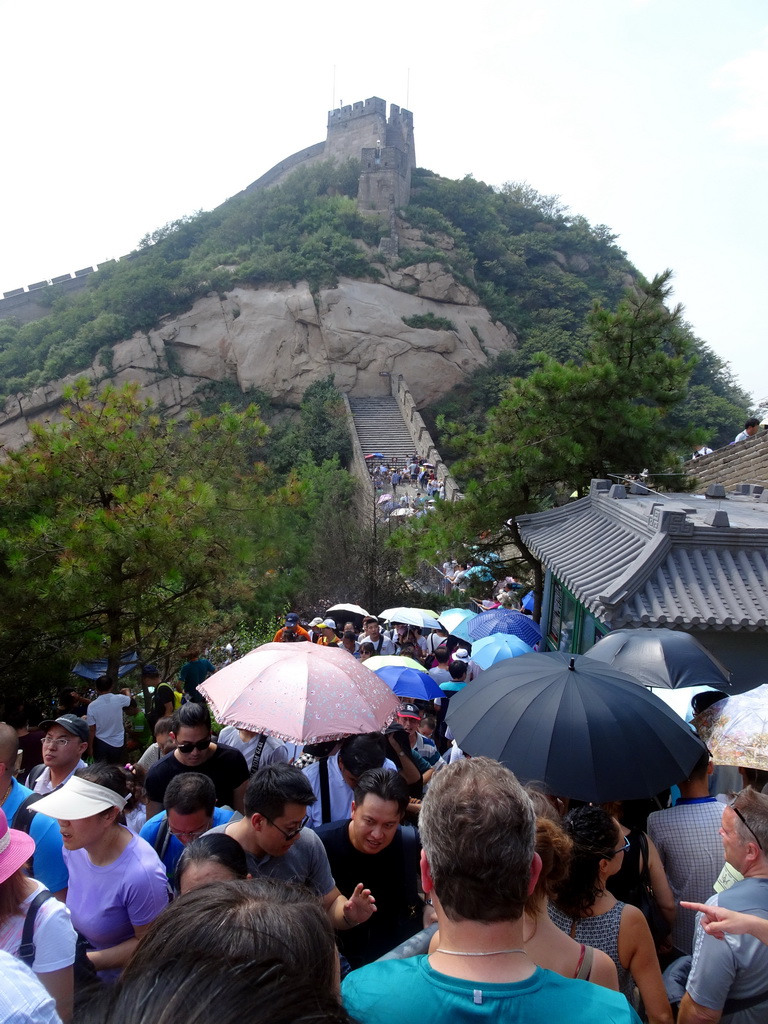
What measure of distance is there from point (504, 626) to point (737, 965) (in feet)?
24.0

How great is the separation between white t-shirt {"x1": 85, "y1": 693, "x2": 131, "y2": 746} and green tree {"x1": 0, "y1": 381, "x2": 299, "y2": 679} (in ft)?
4.31

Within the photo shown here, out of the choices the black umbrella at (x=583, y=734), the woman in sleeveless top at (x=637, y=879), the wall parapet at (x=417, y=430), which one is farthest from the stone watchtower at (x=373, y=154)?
the woman in sleeveless top at (x=637, y=879)

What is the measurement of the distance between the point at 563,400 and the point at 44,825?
9801 mm

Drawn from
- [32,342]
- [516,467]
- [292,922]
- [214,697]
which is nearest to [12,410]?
[32,342]

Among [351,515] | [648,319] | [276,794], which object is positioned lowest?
[351,515]

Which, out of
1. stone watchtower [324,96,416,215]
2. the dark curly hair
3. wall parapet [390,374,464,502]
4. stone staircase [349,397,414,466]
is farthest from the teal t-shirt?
stone watchtower [324,96,416,215]

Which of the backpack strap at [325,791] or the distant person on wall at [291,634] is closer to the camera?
the backpack strap at [325,791]

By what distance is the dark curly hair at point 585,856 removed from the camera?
224 centimetres

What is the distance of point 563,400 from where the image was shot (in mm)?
11289

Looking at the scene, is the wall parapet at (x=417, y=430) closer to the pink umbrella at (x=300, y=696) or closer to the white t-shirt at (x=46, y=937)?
the pink umbrella at (x=300, y=696)

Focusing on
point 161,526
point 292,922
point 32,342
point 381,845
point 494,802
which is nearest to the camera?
point 292,922

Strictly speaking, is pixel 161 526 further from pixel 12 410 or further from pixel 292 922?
pixel 12 410

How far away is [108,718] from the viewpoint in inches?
235

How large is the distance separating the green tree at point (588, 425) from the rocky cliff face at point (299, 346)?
2374cm
